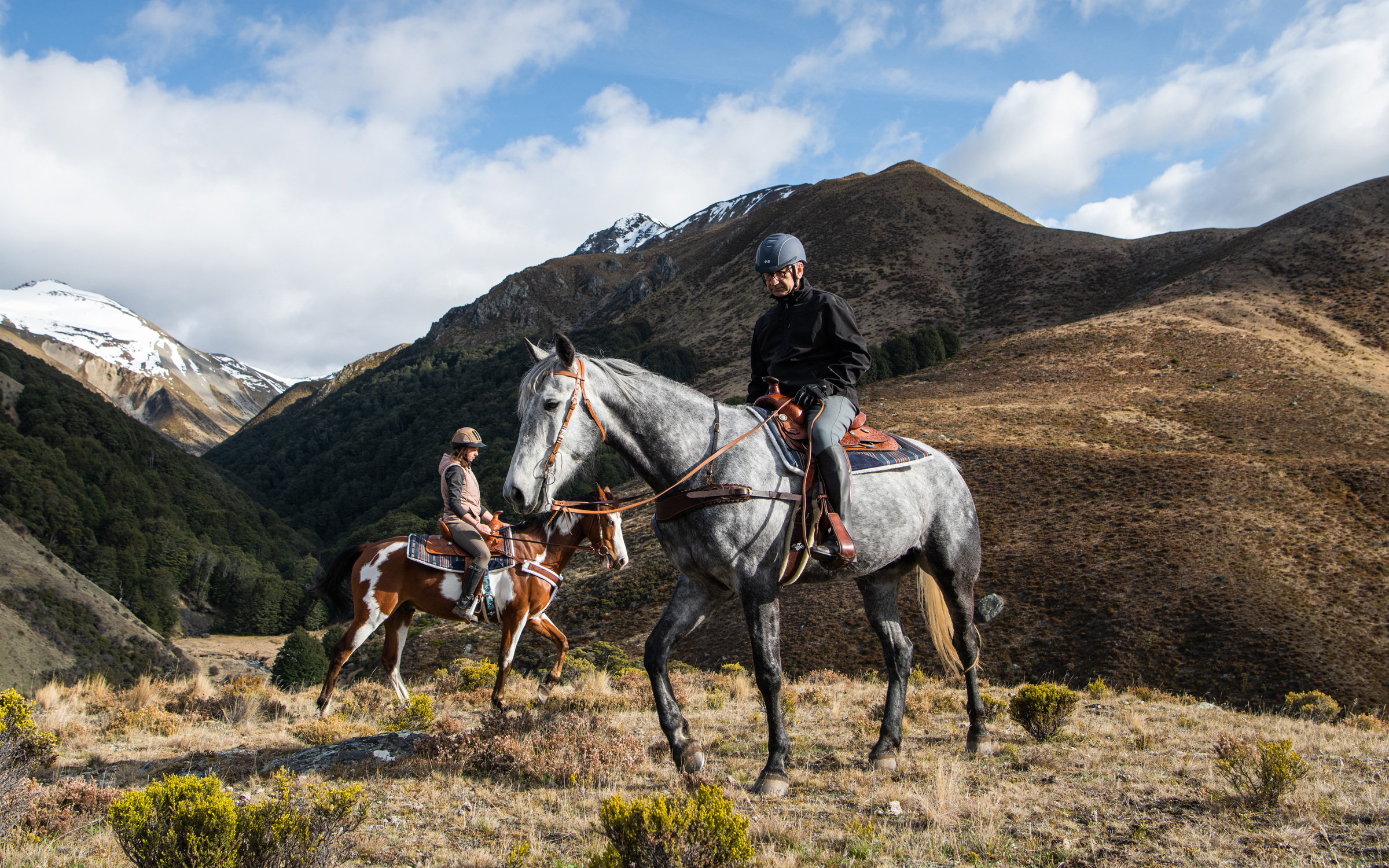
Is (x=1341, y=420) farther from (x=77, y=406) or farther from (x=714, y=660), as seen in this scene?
(x=77, y=406)

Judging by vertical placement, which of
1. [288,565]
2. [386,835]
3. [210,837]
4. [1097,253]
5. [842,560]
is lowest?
[288,565]

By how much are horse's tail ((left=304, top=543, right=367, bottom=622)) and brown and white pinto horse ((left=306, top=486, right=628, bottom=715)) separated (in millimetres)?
17

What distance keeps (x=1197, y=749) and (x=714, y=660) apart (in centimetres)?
1842

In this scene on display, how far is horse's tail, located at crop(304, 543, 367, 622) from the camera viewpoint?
31.0 ft

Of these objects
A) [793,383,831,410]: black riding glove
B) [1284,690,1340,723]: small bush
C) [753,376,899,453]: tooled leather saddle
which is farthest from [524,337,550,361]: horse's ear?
[1284,690,1340,723]: small bush

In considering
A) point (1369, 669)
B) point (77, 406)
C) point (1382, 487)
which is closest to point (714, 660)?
point (1369, 669)

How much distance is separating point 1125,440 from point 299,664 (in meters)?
45.5

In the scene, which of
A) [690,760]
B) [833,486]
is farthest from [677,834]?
[833,486]

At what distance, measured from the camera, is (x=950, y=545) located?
6.38 metres

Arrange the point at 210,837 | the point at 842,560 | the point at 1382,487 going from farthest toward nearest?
Result: 1. the point at 1382,487
2. the point at 842,560
3. the point at 210,837

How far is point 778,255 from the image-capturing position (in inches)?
214

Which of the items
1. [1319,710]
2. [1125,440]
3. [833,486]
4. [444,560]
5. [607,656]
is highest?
[833,486]

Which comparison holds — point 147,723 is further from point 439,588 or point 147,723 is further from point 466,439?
point 466,439

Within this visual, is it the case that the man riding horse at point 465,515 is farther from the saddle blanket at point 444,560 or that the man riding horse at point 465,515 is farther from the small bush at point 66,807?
the small bush at point 66,807
